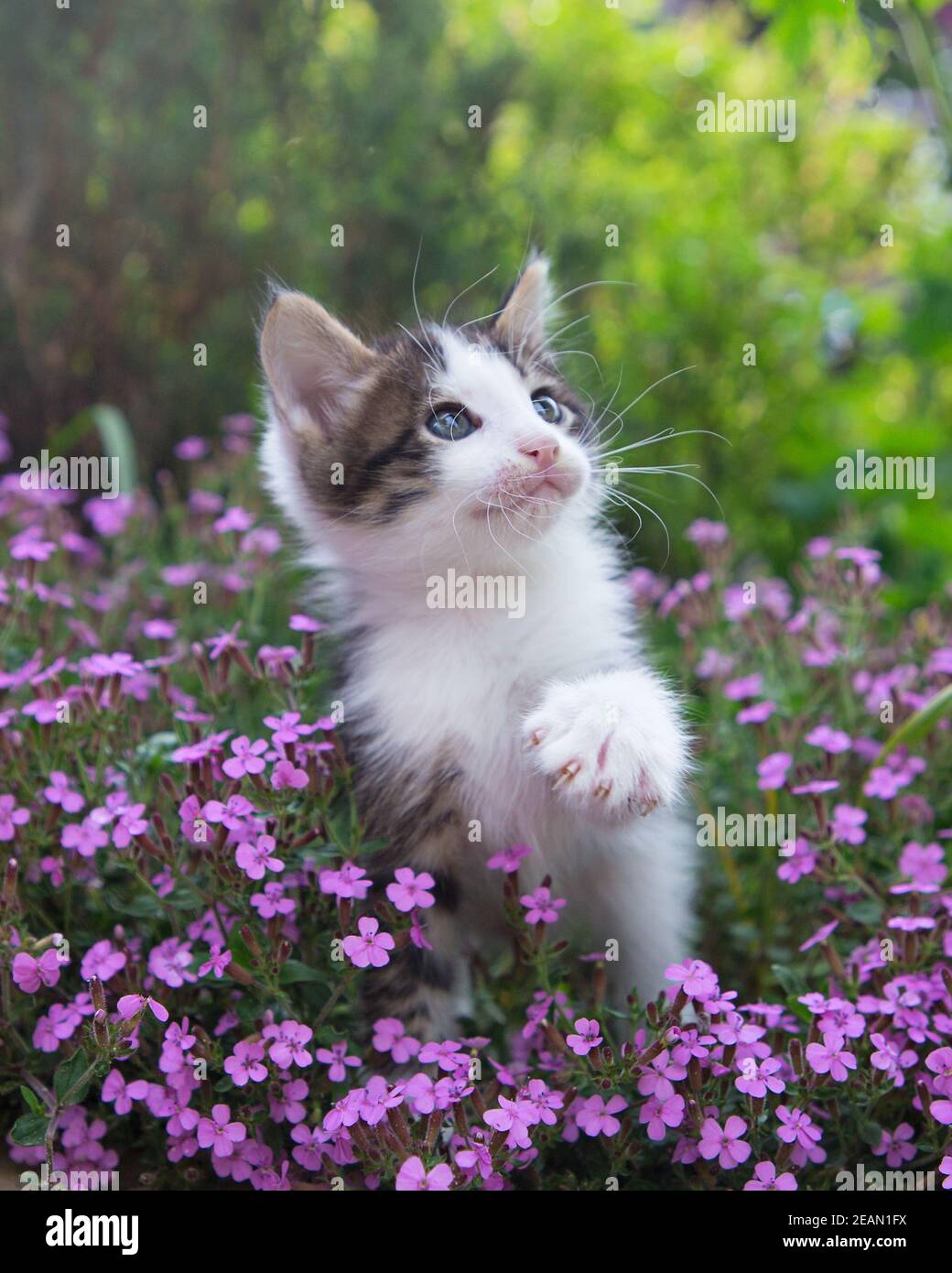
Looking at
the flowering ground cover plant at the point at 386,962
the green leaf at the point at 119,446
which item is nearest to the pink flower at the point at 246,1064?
the flowering ground cover plant at the point at 386,962

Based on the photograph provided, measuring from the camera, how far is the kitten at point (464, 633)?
162cm

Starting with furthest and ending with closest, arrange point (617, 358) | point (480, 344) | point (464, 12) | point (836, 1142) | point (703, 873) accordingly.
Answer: point (464, 12) < point (617, 358) < point (703, 873) < point (480, 344) < point (836, 1142)

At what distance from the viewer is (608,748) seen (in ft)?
4.66

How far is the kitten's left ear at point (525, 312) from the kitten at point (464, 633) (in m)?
0.06

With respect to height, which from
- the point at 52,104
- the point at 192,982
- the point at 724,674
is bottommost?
the point at 192,982

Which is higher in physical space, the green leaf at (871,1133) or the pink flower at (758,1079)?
the pink flower at (758,1079)

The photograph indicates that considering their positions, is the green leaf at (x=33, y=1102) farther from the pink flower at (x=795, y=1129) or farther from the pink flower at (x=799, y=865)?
the pink flower at (x=799, y=865)

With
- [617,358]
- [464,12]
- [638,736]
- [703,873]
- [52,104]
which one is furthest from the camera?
[464,12]

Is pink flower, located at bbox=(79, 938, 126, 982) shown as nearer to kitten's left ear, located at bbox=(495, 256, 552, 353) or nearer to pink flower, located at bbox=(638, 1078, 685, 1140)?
pink flower, located at bbox=(638, 1078, 685, 1140)

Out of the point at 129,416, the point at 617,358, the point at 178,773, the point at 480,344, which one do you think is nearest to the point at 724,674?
the point at 480,344

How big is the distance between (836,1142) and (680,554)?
7.76 feet

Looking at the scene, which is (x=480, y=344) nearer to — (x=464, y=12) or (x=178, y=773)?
(x=178, y=773)

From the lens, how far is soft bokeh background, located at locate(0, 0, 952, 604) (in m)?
3.67

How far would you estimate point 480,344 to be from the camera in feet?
6.10
